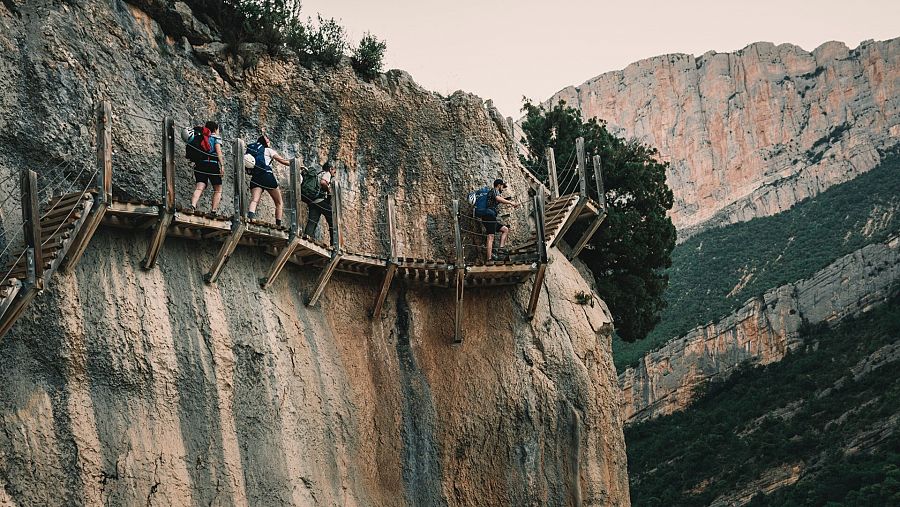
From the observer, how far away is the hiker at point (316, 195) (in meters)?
20.7

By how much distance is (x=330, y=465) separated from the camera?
19578 millimetres

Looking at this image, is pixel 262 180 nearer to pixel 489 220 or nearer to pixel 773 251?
pixel 489 220

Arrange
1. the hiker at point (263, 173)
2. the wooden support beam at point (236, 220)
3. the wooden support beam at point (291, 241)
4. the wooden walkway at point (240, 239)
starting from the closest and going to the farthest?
1. the wooden walkway at point (240, 239)
2. the wooden support beam at point (236, 220)
3. the wooden support beam at point (291, 241)
4. the hiker at point (263, 173)

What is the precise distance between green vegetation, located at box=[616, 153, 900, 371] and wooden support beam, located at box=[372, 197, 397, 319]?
128ft

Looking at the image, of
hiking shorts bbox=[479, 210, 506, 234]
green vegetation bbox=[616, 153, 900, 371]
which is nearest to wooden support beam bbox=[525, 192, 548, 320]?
hiking shorts bbox=[479, 210, 506, 234]

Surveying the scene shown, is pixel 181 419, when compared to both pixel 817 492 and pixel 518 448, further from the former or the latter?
pixel 817 492

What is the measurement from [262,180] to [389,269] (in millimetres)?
3004

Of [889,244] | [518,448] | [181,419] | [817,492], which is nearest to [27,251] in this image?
[181,419]

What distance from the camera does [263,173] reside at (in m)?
19.4

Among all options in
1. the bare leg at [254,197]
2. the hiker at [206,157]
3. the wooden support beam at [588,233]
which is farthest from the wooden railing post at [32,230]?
the wooden support beam at [588,233]

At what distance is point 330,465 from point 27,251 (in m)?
6.91

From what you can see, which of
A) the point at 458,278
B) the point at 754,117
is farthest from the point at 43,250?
the point at 754,117

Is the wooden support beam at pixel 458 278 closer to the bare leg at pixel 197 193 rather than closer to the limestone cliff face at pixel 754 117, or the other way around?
the bare leg at pixel 197 193

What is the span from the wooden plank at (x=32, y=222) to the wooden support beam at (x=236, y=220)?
3.51 meters
